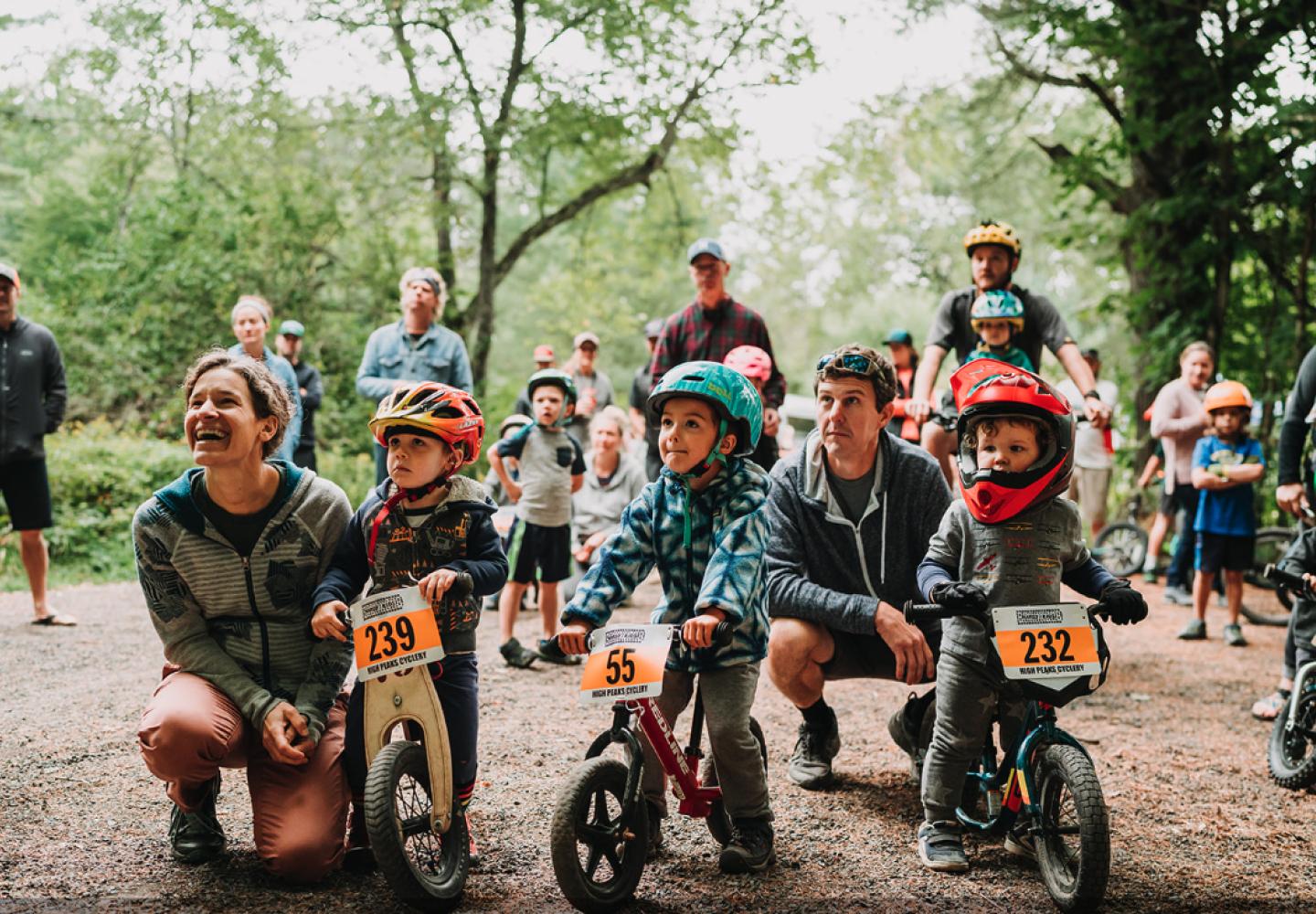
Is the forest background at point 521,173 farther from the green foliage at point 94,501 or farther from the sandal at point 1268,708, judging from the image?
the sandal at point 1268,708

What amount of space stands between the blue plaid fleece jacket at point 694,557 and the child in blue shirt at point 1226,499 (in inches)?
222

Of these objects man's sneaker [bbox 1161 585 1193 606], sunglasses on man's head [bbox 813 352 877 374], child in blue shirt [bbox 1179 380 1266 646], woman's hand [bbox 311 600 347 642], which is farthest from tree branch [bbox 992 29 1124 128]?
woman's hand [bbox 311 600 347 642]

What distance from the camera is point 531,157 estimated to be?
1636 cm

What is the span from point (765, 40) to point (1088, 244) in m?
5.69

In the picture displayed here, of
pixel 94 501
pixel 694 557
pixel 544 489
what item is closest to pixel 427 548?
pixel 694 557

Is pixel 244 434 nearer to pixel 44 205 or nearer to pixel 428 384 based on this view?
pixel 428 384

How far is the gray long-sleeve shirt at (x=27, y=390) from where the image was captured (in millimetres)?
6801

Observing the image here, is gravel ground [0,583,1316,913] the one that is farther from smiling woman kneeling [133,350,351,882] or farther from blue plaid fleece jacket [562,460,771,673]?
blue plaid fleece jacket [562,460,771,673]

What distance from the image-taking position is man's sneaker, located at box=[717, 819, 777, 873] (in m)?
3.35

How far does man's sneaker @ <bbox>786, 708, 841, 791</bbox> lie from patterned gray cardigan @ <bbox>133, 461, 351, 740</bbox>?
6.08 ft

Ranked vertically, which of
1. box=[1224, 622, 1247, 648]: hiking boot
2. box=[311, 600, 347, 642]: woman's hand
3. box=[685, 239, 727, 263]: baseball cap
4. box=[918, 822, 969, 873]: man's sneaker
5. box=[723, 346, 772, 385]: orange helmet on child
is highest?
box=[685, 239, 727, 263]: baseball cap

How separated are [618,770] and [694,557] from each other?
71 centimetres

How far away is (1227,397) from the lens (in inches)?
309

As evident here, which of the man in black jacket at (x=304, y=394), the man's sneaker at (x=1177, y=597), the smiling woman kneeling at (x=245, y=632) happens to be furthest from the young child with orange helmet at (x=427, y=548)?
the man's sneaker at (x=1177, y=597)
